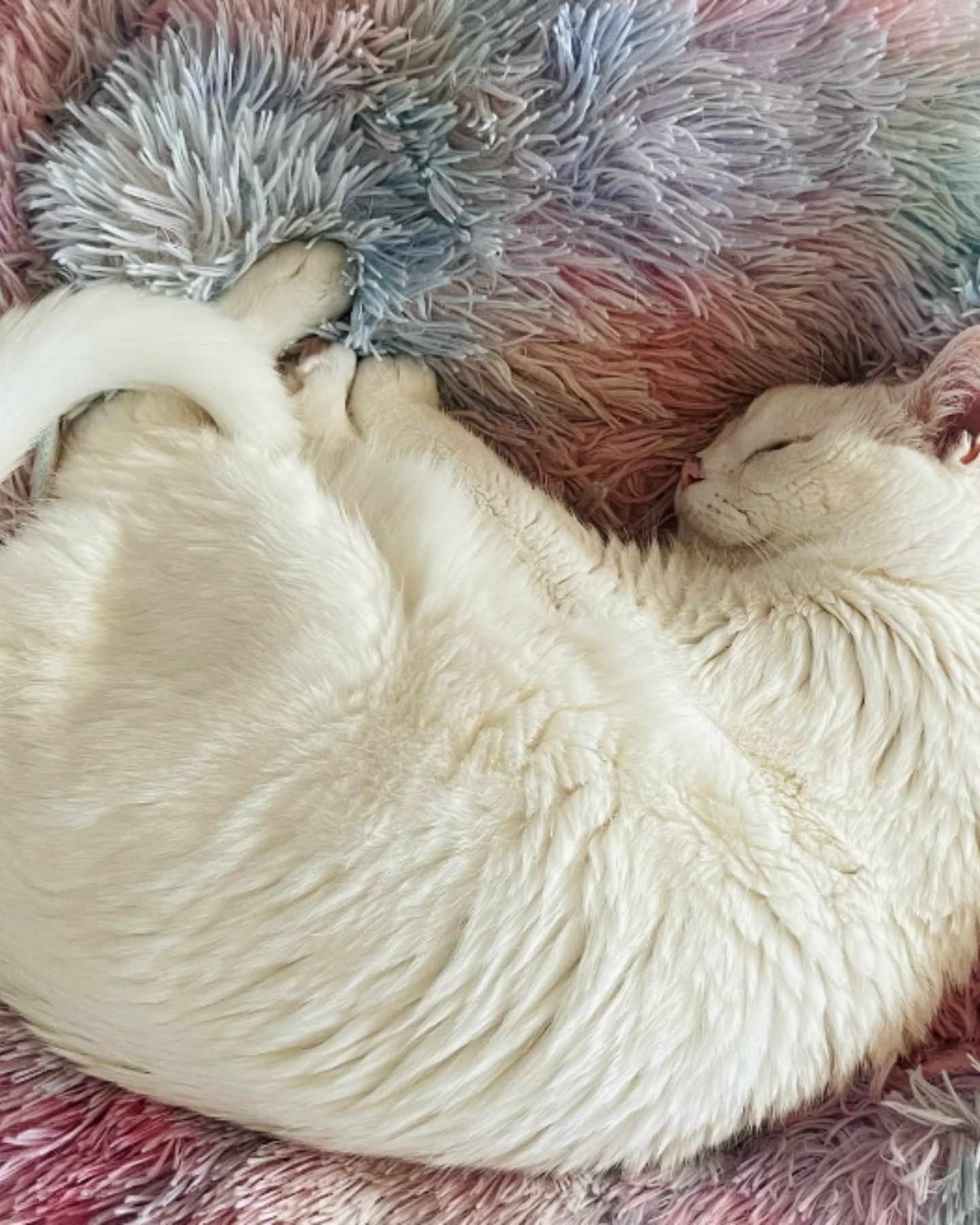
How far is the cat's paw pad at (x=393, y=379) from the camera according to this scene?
1.40 meters

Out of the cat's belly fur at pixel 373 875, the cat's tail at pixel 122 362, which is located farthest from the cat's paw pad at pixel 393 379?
the cat's belly fur at pixel 373 875

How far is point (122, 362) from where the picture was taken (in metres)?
1.20

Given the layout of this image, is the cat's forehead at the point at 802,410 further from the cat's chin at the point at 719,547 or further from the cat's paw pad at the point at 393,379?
the cat's paw pad at the point at 393,379

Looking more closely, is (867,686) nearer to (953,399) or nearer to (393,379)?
(953,399)

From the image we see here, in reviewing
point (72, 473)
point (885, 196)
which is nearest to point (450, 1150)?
point (72, 473)

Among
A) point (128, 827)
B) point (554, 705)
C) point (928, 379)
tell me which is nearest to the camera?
point (128, 827)

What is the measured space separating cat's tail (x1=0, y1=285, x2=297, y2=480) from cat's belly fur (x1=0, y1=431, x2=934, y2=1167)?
96mm

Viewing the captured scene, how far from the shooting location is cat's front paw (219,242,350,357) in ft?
4.38

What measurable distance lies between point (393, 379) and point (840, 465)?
0.53 meters

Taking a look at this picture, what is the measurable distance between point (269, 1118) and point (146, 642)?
0.47 meters

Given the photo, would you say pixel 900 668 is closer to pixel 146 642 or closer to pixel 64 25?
pixel 146 642

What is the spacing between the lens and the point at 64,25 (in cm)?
129

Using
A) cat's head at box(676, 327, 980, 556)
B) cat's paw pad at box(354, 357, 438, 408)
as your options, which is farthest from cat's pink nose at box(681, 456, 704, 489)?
cat's paw pad at box(354, 357, 438, 408)

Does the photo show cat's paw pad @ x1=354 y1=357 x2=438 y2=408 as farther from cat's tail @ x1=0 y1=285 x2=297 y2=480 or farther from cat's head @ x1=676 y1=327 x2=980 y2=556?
cat's head @ x1=676 y1=327 x2=980 y2=556
